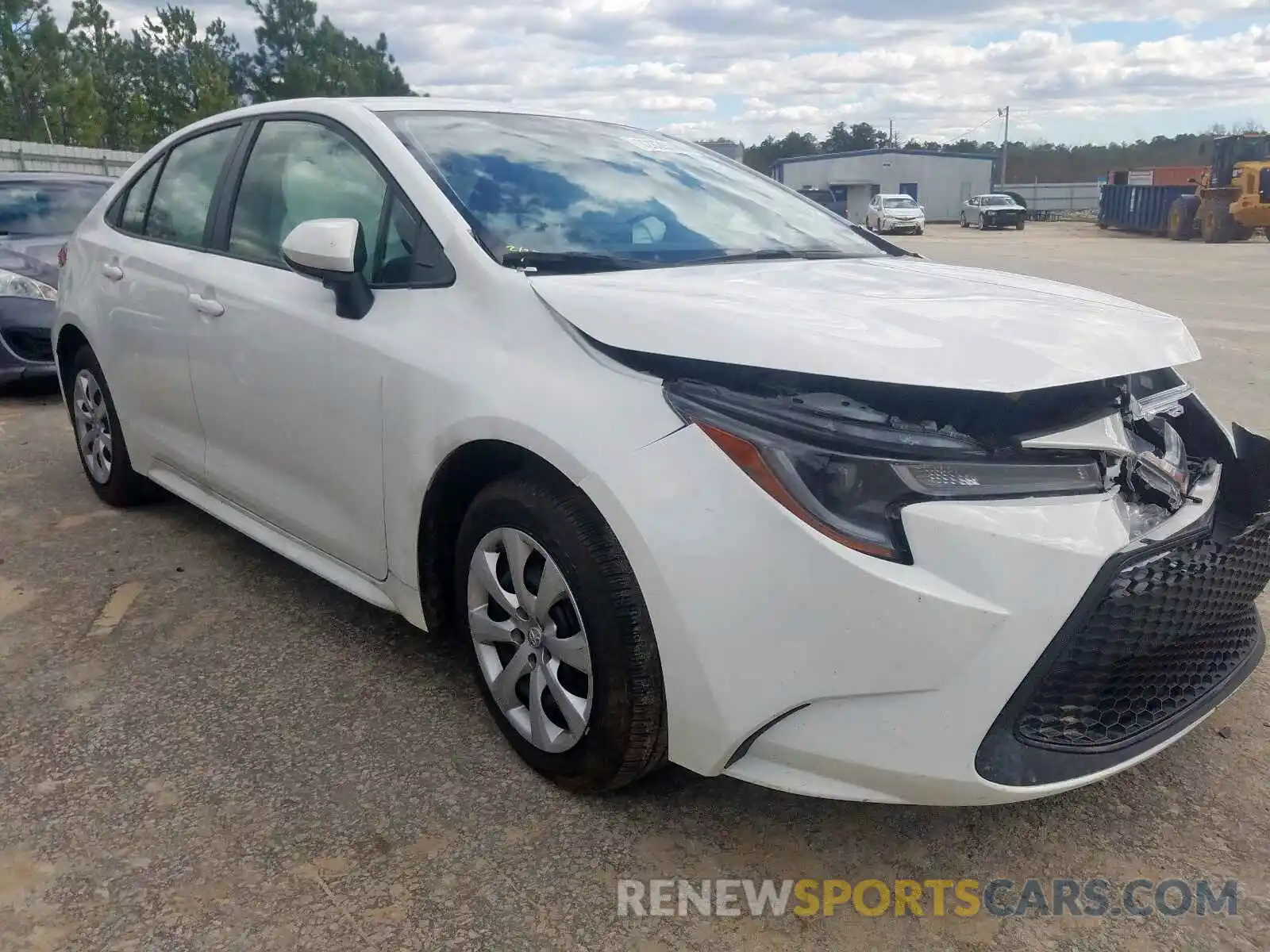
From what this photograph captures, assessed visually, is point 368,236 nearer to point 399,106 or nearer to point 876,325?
point 399,106

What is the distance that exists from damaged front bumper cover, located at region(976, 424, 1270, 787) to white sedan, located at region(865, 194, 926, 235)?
35915mm

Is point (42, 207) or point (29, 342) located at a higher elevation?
point (42, 207)

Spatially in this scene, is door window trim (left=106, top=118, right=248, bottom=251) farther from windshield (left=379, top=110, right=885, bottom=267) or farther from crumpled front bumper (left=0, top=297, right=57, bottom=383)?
crumpled front bumper (left=0, top=297, right=57, bottom=383)

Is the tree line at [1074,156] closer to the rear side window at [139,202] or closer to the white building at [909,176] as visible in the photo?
the white building at [909,176]

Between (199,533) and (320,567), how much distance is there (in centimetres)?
141

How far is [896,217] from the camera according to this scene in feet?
122

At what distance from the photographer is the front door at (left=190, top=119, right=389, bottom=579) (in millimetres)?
2670

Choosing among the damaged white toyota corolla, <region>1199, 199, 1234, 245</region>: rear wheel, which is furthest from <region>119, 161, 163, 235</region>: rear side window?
<region>1199, 199, 1234, 245</region>: rear wheel

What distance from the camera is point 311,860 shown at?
2.14 m

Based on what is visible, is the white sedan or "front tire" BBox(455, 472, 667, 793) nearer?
"front tire" BBox(455, 472, 667, 793)

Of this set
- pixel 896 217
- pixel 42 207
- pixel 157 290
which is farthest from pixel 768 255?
pixel 896 217

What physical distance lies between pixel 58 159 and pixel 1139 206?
95.8ft

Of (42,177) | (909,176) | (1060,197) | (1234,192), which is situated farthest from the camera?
(909,176)

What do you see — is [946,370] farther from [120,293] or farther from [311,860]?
[120,293]
